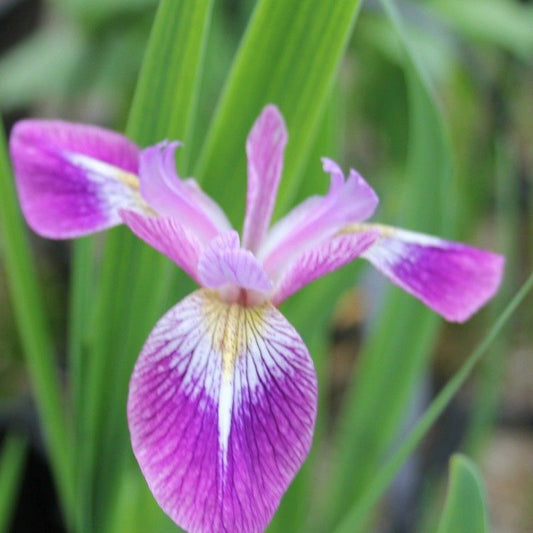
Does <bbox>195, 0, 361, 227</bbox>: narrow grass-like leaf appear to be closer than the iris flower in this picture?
No

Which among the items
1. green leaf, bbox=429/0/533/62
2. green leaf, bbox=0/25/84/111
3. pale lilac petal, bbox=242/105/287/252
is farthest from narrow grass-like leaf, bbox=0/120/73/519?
green leaf, bbox=429/0/533/62

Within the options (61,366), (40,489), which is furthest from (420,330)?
(61,366)

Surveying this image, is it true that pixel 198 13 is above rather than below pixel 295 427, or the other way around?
above

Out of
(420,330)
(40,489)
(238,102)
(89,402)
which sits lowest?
(40,489)

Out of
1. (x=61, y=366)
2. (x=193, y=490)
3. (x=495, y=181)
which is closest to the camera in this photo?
(x=193, y=490)

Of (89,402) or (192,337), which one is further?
(89,402)

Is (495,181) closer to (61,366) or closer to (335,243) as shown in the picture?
(61,366)

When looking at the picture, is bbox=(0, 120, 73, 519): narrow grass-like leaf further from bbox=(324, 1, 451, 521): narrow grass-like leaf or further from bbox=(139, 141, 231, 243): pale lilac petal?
bbox=(324, 1, 451, 521): narrow grass-like leaf
